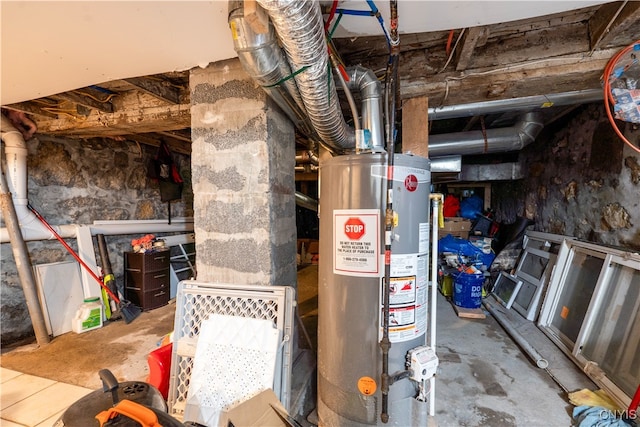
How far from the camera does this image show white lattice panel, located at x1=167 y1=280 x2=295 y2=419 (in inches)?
49.3

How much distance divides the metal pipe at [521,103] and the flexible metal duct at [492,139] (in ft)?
2.49

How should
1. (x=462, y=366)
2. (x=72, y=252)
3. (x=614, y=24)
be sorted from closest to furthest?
(x=614, y=24)
(x=462, y=366)
(x=72, y=252)

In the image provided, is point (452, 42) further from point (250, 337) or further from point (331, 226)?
point (250, 337)

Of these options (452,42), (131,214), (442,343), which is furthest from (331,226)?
(131,214)

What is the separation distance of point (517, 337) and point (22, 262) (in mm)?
4568

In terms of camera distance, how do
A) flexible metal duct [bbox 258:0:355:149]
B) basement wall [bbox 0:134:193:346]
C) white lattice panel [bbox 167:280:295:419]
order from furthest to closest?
basement wall [bbox 0:134:193:346] < white lattice panel [bbox 167:280:295:419] < flexible metal duct [bbox 258:0:355:149]

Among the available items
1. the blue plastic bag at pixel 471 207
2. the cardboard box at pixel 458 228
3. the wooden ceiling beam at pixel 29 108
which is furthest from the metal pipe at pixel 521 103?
the wooden ceiling beam at pixel 29 108

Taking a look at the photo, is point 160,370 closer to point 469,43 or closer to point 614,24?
point 469,43

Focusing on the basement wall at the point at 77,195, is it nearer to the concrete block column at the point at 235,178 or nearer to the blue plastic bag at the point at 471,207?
the concrete block column at the point at 235,178

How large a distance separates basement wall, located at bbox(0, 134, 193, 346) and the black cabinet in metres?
0.18

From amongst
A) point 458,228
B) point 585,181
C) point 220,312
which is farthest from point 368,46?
point 458,228

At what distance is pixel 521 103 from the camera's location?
1990mm

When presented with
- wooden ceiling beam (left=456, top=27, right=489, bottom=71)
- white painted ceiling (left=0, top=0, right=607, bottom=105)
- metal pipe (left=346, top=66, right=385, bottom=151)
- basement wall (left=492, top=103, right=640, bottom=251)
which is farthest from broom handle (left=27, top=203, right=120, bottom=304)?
basement wall (left=492, top=103, right=640, bottom=251)

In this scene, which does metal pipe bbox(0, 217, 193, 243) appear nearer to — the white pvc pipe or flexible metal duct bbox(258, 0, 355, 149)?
the white pvc pipe
